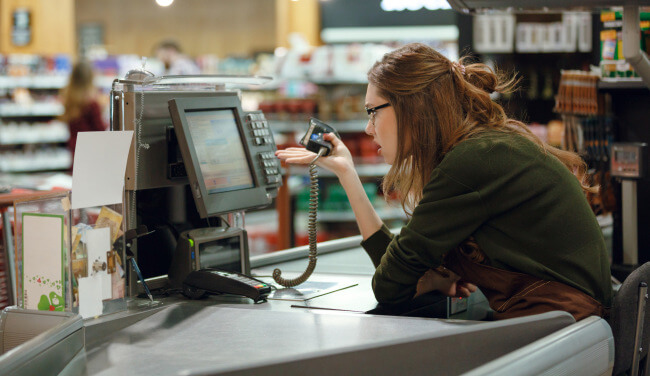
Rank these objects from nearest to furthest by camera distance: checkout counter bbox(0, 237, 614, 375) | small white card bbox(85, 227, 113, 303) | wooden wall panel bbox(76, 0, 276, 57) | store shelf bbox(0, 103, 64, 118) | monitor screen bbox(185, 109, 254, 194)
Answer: checkout counter bbox(0, 237, 614, 375) → small white card bbox(85, 227, 113, 303) → monitor screen bbox(185, 109, 254, 194) → store shelf bbox(0, 103, 64, 118) → wooden wall panel bbox(76, 0, 276, 57)

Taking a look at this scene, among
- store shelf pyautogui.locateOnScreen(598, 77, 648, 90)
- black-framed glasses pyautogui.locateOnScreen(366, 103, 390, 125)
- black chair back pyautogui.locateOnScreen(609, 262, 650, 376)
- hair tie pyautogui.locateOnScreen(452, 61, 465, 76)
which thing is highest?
hair tie pyautogui.locateOnScreen(452, 61, 465, 76)

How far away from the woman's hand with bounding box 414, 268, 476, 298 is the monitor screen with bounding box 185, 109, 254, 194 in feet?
1.84

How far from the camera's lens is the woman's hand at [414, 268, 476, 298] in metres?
1.90

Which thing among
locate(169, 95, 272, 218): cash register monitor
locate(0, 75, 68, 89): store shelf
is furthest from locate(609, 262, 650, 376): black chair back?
locate(0, 75, 68, 89): store shelf

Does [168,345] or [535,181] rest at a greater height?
[535,181]

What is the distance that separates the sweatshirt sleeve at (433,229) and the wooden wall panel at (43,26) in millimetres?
8850

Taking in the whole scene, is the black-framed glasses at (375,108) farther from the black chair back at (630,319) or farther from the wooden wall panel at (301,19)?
the wooden wall panel at (301,19)

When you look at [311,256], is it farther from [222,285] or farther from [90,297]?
[90,297]

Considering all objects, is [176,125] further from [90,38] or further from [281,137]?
[90,38]

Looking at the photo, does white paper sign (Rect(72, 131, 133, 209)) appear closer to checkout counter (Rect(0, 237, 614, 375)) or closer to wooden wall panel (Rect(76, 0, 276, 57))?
checkout counter (Rect(0, 237, 614, 375))

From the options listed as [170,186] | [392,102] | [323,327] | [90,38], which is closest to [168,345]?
[323,327]

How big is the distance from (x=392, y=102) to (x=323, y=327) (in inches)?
23.8

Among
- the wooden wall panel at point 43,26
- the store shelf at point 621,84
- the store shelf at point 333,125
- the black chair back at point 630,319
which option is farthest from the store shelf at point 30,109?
the black chair back at point 630,319

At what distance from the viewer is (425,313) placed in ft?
6.21
